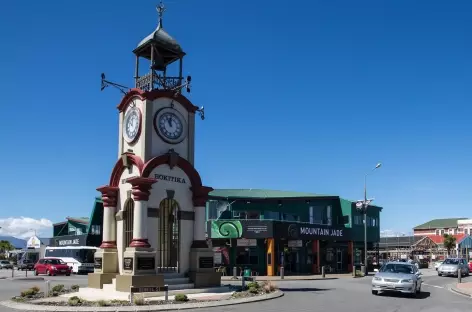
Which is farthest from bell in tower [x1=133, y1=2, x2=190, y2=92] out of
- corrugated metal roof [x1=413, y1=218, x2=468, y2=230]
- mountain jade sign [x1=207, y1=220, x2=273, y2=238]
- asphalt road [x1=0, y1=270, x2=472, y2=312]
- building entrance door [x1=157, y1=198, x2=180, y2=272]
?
corrugated metal roof [x1=413, y1=218, x2=468, y2=230]

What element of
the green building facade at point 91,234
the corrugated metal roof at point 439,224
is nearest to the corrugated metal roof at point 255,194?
the green building facade at point 91,234

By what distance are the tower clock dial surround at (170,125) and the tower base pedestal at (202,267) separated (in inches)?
200

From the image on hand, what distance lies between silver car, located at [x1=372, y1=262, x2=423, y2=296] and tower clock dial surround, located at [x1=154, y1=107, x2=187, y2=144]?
11.2 m

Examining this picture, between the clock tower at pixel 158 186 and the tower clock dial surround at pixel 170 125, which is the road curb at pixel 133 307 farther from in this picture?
the tower clock dial surround at pixel 170 125

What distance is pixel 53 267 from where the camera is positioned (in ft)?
154

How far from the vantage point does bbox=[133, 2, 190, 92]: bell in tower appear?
979 inches

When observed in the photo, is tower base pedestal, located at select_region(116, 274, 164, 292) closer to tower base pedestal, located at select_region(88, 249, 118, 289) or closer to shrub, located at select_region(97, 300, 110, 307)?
tower base pedestal, located at select_region(88, 249, 118, 289)

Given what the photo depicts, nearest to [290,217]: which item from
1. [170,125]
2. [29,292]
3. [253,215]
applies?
[253,215]

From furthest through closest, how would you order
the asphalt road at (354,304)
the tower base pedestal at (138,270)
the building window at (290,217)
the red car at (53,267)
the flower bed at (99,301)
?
the building window at (290,217) → the red car at (53,267) → the tower base pedestal at (138,270) → the flower bed at (99,301) → the asphalt road at (354,304)

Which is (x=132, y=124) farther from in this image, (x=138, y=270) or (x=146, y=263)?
(x=138, y=270)

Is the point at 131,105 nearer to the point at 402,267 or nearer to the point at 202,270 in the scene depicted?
the point at 202,270

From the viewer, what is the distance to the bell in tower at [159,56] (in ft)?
81.6

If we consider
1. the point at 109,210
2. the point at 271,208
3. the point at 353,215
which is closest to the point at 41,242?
the point at 271,208

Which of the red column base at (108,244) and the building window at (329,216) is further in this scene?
the building window at (329,216)
